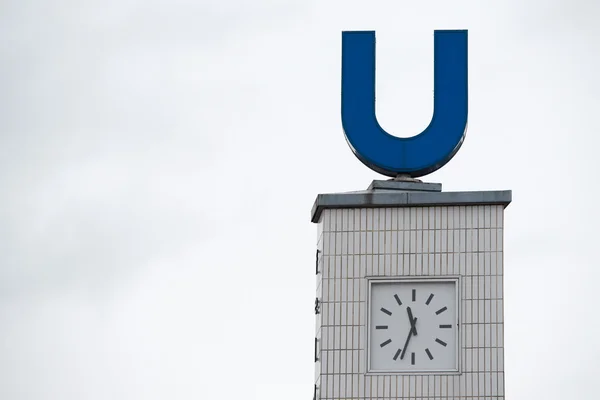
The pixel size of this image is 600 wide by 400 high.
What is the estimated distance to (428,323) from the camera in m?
32.5

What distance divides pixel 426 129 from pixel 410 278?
2864 mm

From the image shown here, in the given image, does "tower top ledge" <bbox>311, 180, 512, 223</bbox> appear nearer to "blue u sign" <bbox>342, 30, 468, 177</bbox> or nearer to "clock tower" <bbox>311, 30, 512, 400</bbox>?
"clock tower" <bbox>311, 30, 512, 400</bbox>

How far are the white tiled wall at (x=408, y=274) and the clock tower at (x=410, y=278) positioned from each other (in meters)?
0.02

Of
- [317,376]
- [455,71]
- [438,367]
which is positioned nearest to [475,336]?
[438,367]

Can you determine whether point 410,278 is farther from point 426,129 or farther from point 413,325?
point 426,129

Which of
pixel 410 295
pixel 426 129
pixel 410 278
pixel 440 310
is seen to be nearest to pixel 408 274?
pixel 410 278

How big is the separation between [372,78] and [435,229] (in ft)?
10.6

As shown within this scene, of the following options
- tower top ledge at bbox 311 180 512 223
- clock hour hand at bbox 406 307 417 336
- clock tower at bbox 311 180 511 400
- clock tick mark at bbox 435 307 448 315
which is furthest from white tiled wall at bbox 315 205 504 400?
clock hour hand at bbox 406 307 417 336

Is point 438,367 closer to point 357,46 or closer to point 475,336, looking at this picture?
point 475,336

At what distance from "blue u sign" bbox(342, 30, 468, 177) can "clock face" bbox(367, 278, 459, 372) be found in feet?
7.51

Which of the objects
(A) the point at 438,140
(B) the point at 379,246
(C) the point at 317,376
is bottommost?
(C) the point at 317,376

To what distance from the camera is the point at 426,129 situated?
3362 centimetres

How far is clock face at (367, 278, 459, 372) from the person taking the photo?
3231 cm

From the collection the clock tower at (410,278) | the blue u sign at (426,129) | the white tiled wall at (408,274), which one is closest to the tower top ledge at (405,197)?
the clock tower at (410,278)
